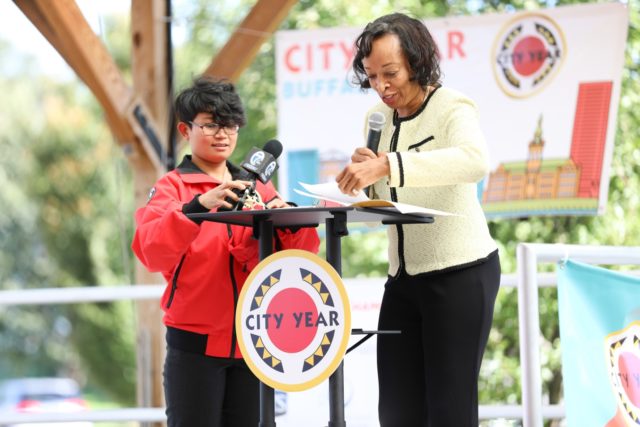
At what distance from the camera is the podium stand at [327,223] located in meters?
2.40

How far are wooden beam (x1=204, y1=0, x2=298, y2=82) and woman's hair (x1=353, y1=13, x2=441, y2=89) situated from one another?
3746 millimetres

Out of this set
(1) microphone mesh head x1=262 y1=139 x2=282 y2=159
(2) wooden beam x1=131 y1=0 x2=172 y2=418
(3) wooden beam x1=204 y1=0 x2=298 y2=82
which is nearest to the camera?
(1) microphone mesh head x1=262 y1=139 x2=282 y2=159

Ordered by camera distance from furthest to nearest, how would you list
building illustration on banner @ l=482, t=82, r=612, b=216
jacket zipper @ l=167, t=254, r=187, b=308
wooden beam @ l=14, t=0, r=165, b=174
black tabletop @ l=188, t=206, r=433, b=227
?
building illustration on banner @ l=482, t=82, r=612, b=216, wooden beam @ l=14, t=0, r=165, b=174, jacket zipper @ l=167, t=254, r=187, b=308, black tabletop @ l=188, t=206, r=433, b=227

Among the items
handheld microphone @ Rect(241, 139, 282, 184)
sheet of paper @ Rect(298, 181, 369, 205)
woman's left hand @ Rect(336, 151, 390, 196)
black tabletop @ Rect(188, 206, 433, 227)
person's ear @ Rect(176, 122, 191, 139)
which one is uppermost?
person's ear @ Rect(176, 122, 191, 139)

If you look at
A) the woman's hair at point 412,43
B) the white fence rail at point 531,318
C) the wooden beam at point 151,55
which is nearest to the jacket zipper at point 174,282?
the woman's hair at point 412,43

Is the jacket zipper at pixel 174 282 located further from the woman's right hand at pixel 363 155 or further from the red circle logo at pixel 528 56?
the red circle logo at pixel 528 56

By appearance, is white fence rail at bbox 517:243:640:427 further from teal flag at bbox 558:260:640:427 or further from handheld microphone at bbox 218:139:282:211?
handheld microphone at bbox 218:139:282:211

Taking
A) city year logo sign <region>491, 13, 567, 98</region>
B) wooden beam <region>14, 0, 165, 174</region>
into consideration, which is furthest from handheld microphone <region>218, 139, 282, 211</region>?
city year logo sign <region>491, 13, 567, 98</region>

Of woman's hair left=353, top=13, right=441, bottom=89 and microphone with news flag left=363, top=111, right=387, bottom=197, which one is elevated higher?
woman's hair left=353, top=13, right=441, bottom=89

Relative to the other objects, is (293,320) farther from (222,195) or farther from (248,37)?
(248,37)

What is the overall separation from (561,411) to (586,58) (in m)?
2.60

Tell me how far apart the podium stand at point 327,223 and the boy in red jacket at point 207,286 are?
0.50 feet

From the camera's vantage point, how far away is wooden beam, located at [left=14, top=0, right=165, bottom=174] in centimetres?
555

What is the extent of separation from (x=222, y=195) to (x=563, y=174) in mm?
3908
